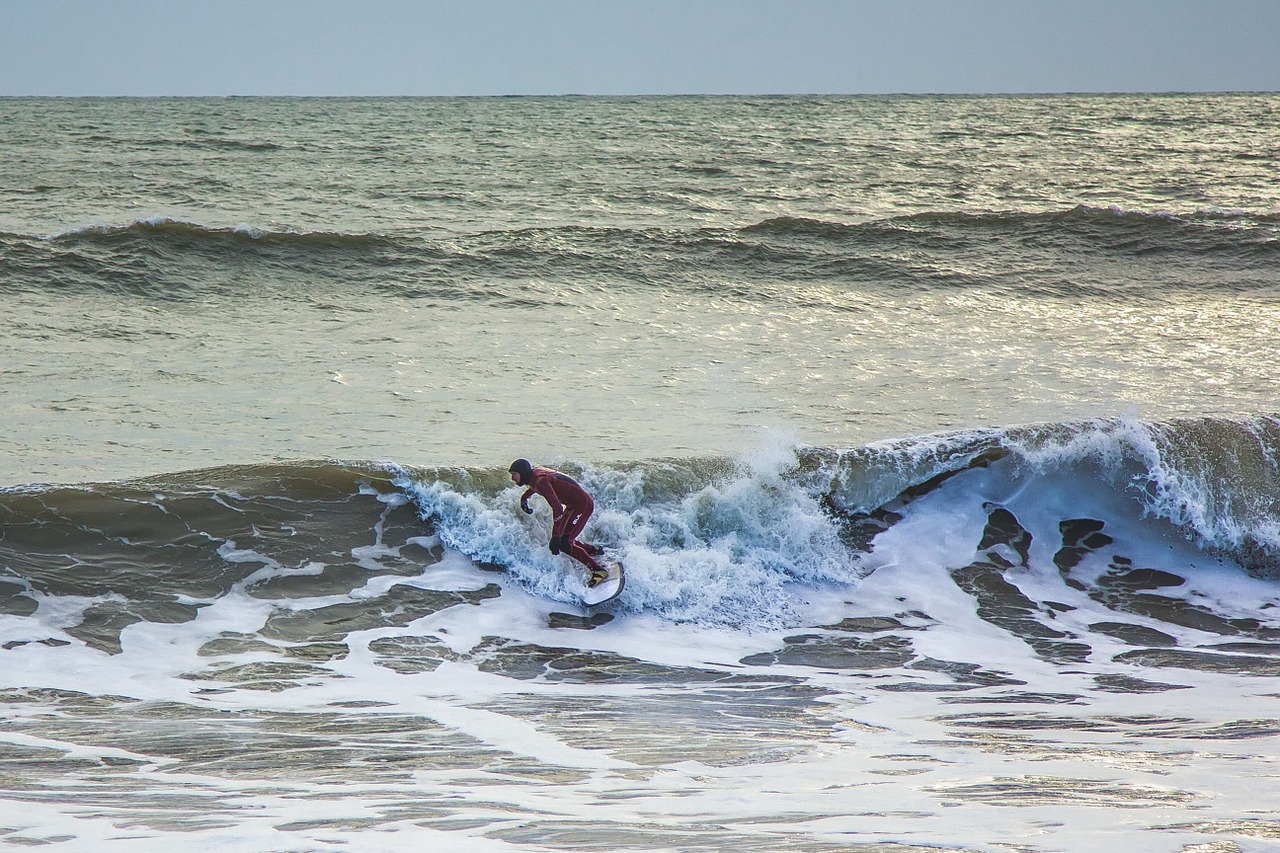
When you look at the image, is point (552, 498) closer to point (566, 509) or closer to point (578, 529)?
point (566, 509)

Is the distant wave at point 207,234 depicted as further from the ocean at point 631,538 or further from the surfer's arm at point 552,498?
the surfer's arm at point 552,498

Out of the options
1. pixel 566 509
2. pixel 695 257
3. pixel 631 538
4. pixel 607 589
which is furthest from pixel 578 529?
pixel 695 257

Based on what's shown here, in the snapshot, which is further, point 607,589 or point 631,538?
point 631,538

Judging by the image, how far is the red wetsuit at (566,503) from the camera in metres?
7.96

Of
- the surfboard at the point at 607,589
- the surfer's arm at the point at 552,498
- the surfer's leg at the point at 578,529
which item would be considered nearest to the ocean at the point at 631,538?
the surfboard at the point at 607,589

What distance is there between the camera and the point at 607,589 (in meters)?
7.91

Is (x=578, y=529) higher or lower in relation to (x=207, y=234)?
lower

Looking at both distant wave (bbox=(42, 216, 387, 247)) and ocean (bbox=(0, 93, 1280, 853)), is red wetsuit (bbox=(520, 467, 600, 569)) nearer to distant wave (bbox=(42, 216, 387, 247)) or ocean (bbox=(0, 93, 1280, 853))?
ocean (bbox=(0, 93, 1280, 853))

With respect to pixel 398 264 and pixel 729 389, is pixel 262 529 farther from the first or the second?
pixel 398 264

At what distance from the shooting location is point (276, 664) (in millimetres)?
6762

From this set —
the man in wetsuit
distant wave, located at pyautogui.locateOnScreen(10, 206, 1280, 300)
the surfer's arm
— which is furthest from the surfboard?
distant wave, located at pyautogui.locateOnScreen(10, 206, 1280, 300)

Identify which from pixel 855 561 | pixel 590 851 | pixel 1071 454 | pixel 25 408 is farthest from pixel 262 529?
pixel 1071 454

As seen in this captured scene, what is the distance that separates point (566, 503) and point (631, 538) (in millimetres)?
894

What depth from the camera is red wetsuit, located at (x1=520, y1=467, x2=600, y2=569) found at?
313 inches
